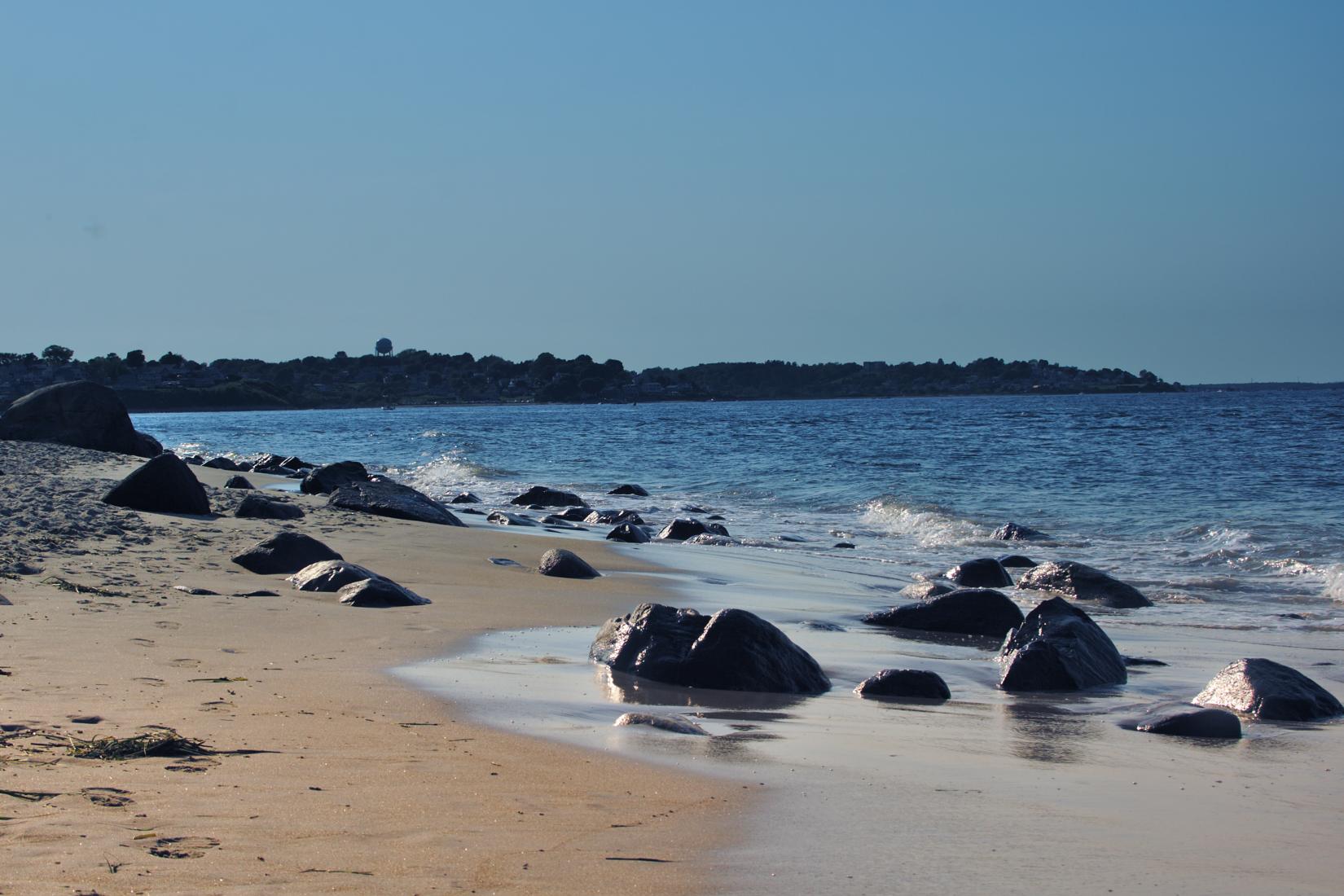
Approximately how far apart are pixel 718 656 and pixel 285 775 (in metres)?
3.02

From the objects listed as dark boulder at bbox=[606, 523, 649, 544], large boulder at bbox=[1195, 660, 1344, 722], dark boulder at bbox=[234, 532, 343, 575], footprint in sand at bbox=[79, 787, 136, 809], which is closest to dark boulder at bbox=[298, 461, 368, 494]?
dark boulder at bbox=[606, 523, 649, 544]

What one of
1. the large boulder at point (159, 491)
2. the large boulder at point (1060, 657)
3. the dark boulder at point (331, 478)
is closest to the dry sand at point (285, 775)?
the large boulder at point (1060, 657)

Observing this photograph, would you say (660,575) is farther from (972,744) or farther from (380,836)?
(380,836)

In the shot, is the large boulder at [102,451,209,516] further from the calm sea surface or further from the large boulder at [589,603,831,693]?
the large boulder at [589,603,831,693]

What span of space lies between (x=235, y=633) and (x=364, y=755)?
2968 millimetres

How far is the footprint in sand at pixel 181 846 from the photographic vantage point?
3088 mm

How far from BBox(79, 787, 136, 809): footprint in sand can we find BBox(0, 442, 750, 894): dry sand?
11 mm

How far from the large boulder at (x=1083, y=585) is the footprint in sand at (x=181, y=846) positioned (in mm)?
9270

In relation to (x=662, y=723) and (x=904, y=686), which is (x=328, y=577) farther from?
(x=904, y=686)

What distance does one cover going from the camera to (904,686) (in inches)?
251

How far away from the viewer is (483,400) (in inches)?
5699

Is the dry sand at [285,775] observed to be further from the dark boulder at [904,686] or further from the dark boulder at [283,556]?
the dark boulder at [904,686]

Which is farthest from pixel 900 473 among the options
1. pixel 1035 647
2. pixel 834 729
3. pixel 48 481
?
pixel 834 729

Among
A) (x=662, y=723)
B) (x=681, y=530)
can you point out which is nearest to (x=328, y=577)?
(x=662, y=723)
